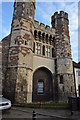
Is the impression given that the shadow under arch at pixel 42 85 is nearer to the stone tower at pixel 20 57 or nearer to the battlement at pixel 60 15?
the stone tower at pixel 20 57

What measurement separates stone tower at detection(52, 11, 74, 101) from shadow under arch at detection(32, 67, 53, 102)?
123 centimetres

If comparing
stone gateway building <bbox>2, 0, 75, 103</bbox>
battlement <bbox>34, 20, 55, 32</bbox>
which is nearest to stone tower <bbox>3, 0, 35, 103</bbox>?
stone gateway building <bbox>2, 0, 75, 103</bbox>

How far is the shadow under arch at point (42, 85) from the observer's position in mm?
15492

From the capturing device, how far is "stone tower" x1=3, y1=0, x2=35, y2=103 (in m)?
11.9

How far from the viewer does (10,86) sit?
39.5ft

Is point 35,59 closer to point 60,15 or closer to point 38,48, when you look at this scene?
point 38,48

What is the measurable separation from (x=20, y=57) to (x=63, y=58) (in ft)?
25.8

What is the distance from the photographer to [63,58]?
1750 centimetres

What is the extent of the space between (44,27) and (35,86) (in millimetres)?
10421

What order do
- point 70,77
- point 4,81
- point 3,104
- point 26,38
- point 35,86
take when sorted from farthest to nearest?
point 70,77
point 35,86
point 26,38
point 4,81
point 3,104

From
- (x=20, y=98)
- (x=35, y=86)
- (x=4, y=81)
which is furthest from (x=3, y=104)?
(x=35, y=86)

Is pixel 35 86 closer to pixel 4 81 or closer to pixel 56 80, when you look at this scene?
pixel 56 80

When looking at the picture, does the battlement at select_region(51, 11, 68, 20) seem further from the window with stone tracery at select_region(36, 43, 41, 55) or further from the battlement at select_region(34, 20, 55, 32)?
the window with stone tracery at select_region(36, 43, 41, 55)

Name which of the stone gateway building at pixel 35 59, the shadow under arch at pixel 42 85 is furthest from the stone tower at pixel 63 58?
the shadow under arch at pixel 42 85
